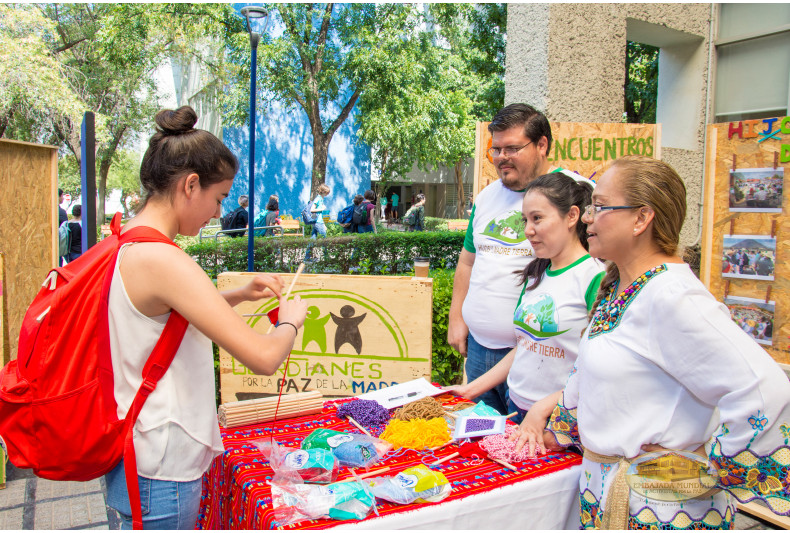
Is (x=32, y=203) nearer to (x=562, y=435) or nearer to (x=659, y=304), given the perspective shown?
(x=562, y=435)

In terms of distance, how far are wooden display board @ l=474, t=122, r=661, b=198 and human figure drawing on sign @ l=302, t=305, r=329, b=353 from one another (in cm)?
146

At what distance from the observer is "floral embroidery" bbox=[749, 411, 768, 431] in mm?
1224

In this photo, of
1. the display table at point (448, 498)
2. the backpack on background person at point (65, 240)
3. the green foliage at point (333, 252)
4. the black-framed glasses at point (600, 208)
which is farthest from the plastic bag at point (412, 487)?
the backpack on background person at point (65, 240)

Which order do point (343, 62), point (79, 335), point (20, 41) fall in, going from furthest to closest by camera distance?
1. point (343, 62)
2. point (20, 41)
3. point (79, 335)

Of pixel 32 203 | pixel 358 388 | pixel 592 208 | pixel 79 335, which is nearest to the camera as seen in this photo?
pixel 79 335

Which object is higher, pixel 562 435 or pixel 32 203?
pixel 32 203

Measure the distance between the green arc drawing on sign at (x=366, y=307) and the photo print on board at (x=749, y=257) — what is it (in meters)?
2.22

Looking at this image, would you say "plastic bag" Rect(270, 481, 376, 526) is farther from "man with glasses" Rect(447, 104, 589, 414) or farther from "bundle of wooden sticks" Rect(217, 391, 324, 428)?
"man with glasses" Rect(447, 104, 589, 414)

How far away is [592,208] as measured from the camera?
159 centimetres

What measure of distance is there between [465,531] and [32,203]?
13.1 feet

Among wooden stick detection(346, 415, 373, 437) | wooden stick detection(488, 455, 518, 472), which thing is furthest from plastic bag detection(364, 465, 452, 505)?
wooden stick detection(346, 415, 373, 437)

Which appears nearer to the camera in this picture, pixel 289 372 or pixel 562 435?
pixel 562 435

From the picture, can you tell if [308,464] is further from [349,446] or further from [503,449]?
[503,449]

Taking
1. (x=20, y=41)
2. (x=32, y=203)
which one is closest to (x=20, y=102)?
(x=20, y=41)
